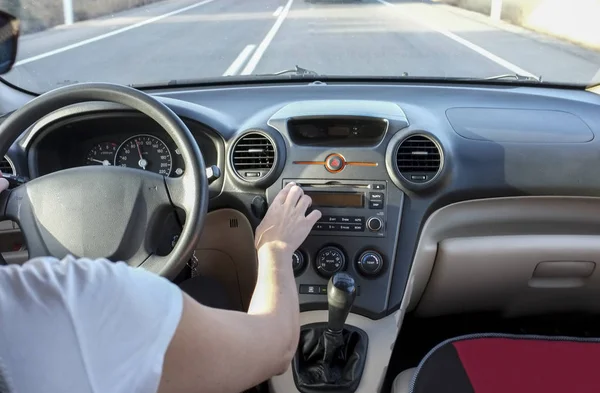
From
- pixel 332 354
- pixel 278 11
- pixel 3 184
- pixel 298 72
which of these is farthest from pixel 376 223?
pixel 278 11

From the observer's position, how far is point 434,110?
2.94 meters

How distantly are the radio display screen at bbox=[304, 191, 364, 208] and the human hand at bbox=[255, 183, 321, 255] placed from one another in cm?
12

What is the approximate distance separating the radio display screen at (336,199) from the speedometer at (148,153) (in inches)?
23.6

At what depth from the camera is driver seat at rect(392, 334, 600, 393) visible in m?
2.22

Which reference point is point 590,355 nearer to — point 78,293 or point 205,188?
point 205,188

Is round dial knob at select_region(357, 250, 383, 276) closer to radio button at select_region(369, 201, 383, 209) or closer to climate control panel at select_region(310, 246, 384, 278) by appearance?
climate control panel at select_region(310, 246, 384, 278)

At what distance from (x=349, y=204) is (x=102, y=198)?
95 centimetres

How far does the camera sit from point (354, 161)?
2568mm

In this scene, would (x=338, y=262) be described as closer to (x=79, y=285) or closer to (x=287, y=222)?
(x=287, y=222)

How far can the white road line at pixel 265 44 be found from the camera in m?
4.46

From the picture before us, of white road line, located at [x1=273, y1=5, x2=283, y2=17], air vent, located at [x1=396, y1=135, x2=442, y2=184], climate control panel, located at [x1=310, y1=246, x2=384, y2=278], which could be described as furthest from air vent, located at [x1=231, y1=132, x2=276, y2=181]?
white road line, located at [x1=273, y1=5, x2=283, y2=17]

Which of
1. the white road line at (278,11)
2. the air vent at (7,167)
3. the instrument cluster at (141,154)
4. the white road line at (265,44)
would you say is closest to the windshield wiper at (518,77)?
the white road line at (265,44)

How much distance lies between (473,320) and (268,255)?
1.72 m

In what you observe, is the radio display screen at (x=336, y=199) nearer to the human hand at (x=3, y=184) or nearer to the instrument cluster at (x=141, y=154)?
the instrument cluster at (x=141, y=154)
